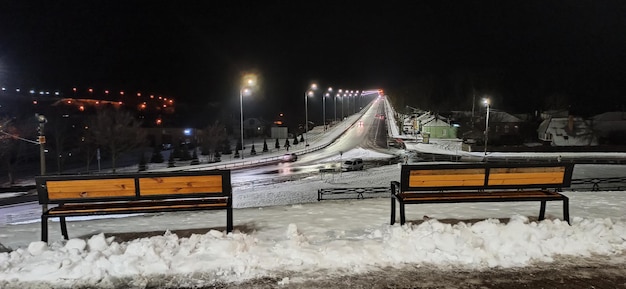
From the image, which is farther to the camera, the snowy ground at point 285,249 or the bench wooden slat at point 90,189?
the bench wooden slat at point 90,189

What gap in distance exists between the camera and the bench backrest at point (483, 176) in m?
7.30

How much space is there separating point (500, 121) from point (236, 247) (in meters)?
71.5

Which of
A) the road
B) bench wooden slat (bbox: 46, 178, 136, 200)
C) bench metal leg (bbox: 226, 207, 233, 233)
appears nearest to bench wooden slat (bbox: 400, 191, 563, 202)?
bench metal leg (bbox: 226, 207, 233, 233)

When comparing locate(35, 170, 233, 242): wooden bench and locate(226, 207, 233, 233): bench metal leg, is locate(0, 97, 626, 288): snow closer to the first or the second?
locate(226, 207, 233, 233): bench metal leg

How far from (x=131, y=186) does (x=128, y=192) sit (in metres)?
0.11

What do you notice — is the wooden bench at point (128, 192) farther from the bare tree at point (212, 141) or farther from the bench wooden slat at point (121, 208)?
the bare tree at point (212, 141)

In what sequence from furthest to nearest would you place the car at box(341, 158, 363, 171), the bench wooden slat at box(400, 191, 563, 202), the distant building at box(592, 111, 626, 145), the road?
the distant building at box(592, 111, 626, 145)
the car at box(341, 158, 363, 171)
the road
the bench wooden slat at box(400, 191, 563, 202)

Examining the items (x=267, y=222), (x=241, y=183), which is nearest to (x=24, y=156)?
(x=241, y=183)

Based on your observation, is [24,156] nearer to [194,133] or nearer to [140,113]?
[194,133]

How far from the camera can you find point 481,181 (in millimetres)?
7457

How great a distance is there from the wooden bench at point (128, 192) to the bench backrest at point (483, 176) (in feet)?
10.9

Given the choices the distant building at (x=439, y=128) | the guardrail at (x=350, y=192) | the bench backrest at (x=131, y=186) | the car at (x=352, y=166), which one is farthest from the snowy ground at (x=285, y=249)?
the distant building at (x=439, y=128)

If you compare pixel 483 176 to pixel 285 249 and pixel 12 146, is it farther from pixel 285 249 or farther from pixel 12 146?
pixel 12 146

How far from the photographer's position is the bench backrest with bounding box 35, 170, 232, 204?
6.62 m
